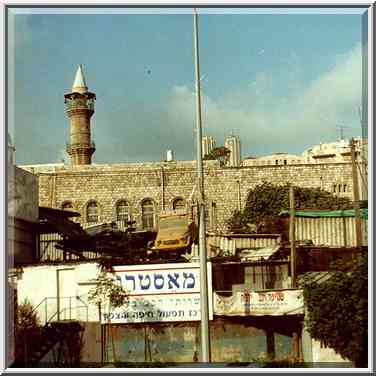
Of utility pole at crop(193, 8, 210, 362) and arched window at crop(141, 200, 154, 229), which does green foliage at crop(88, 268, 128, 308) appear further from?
arched window at crop(141, 200, 154, 229)

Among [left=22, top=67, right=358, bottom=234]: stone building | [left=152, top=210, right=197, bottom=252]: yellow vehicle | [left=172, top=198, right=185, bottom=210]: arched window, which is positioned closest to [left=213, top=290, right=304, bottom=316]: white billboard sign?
[left=152, top=210, right=197, bottom=252]: yellow vehicle

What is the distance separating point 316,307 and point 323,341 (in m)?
0.74

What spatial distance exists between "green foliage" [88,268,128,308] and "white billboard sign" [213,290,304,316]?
2210 mm

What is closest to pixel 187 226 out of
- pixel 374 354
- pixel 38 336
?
pixel 38 336

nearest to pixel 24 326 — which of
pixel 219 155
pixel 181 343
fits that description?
pixel 181 343

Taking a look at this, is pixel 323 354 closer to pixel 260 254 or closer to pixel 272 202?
pixel 260 254

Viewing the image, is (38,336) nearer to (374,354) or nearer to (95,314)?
(95,314)

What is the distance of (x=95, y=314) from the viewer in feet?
55.4

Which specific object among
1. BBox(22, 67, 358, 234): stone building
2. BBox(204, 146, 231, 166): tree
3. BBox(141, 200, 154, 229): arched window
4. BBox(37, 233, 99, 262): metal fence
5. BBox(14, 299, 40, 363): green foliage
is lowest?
BBox(14, 299, 40, 363): green foliage

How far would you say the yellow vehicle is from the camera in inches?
803

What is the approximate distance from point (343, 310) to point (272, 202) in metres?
12.1

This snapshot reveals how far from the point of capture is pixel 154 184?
106 feet

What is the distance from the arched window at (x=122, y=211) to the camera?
31.2 m

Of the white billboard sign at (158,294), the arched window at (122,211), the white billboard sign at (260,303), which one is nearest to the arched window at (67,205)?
the arched window at (122,211)
